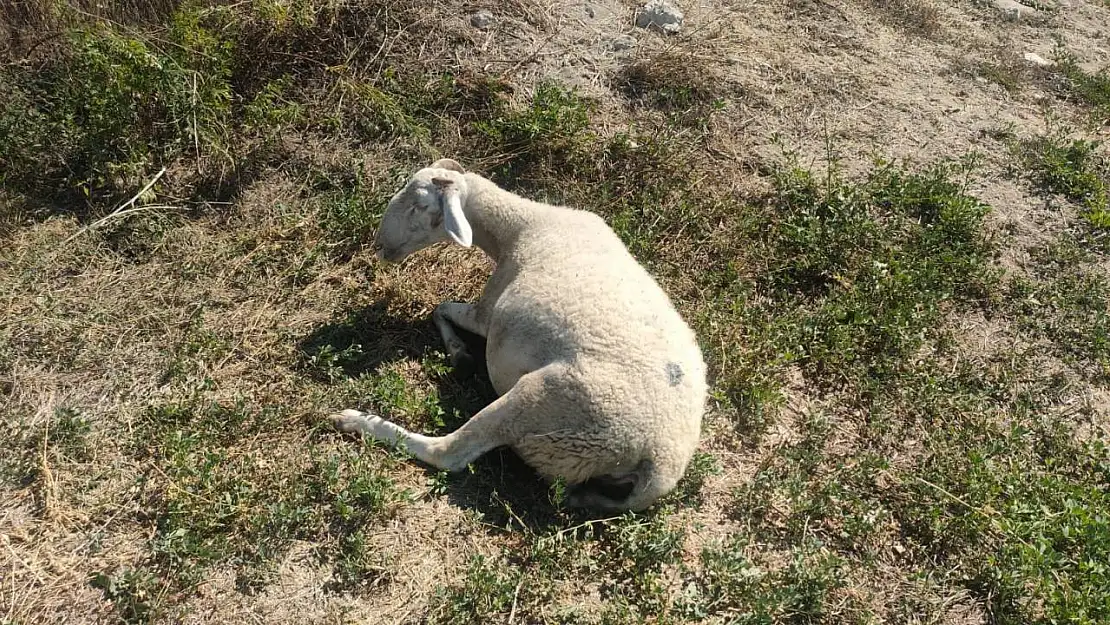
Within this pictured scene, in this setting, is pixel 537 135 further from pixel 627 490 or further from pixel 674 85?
pixel 627 490

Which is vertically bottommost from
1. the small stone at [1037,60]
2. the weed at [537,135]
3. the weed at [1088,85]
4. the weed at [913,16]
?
the weed at [1088,85]

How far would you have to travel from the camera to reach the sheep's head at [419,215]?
530 cm

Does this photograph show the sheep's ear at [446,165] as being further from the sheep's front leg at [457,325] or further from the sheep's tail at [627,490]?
the sheep's tail at [627,490]

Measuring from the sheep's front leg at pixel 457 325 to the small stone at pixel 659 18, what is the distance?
4376 millimetres

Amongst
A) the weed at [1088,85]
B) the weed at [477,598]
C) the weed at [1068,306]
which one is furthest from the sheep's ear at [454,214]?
the weed at [1088,85]

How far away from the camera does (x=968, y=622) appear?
157 inches

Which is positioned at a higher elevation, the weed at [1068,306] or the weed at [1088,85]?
the weed at [1088,85]

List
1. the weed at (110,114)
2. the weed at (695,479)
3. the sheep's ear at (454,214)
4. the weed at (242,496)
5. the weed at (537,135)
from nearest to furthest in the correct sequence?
the weed at (242,496)
the weed at (695,479)
the sheep's ear at (454,214)
the weed at (110,114)
the weed at (537,135)

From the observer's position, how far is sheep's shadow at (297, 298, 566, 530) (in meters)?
4.16

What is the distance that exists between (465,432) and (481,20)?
16.1ft

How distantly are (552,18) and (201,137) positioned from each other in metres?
3.63

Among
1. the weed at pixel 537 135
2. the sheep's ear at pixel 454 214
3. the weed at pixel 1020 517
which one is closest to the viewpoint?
the weed at pixel 1020 517

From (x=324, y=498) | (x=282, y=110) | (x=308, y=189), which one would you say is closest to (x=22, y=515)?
(x=324, y=498)

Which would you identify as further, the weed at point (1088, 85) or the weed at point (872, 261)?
the weed at point (1088, 85)
